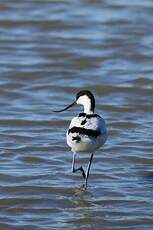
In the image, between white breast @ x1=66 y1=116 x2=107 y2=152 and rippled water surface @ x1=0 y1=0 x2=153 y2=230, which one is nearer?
rippled water surface @ x1=0 y1=0 x2=153 y2=230

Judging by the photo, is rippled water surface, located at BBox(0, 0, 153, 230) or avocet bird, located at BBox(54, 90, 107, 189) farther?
avocet bird, located at BBox(54, 90, 107, 189)

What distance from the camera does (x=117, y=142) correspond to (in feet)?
37.0

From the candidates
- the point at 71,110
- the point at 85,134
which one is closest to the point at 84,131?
the point at 85,134

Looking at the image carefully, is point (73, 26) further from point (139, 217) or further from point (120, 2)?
point (139, 217)

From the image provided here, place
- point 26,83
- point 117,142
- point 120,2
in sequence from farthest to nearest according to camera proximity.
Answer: point 120,2, point 26,83, point 117,142

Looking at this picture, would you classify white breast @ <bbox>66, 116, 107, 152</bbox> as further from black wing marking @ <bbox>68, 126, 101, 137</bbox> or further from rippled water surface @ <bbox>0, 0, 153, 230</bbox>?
rippled water surface @ <bbox>0, 0, 153, 230</bbox>

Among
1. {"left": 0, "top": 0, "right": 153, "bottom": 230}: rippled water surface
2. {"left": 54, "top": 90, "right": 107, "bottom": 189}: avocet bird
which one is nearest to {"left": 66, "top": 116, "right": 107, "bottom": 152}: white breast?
{"left": 54, "top": 90, "right": 107, "bottom": 189}: avocet bird

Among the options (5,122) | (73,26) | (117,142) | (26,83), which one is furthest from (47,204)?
(73,26)

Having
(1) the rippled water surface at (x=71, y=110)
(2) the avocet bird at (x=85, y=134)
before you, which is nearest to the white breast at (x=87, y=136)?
(2) the avocet bird at (x=85, y=134)

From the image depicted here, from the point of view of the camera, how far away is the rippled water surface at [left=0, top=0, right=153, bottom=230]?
902cm

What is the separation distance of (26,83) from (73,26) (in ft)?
12.3

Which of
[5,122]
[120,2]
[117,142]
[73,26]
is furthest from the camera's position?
[120,2]

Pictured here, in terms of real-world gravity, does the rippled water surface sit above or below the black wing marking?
below

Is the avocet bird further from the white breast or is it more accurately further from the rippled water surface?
the rippled water surface
